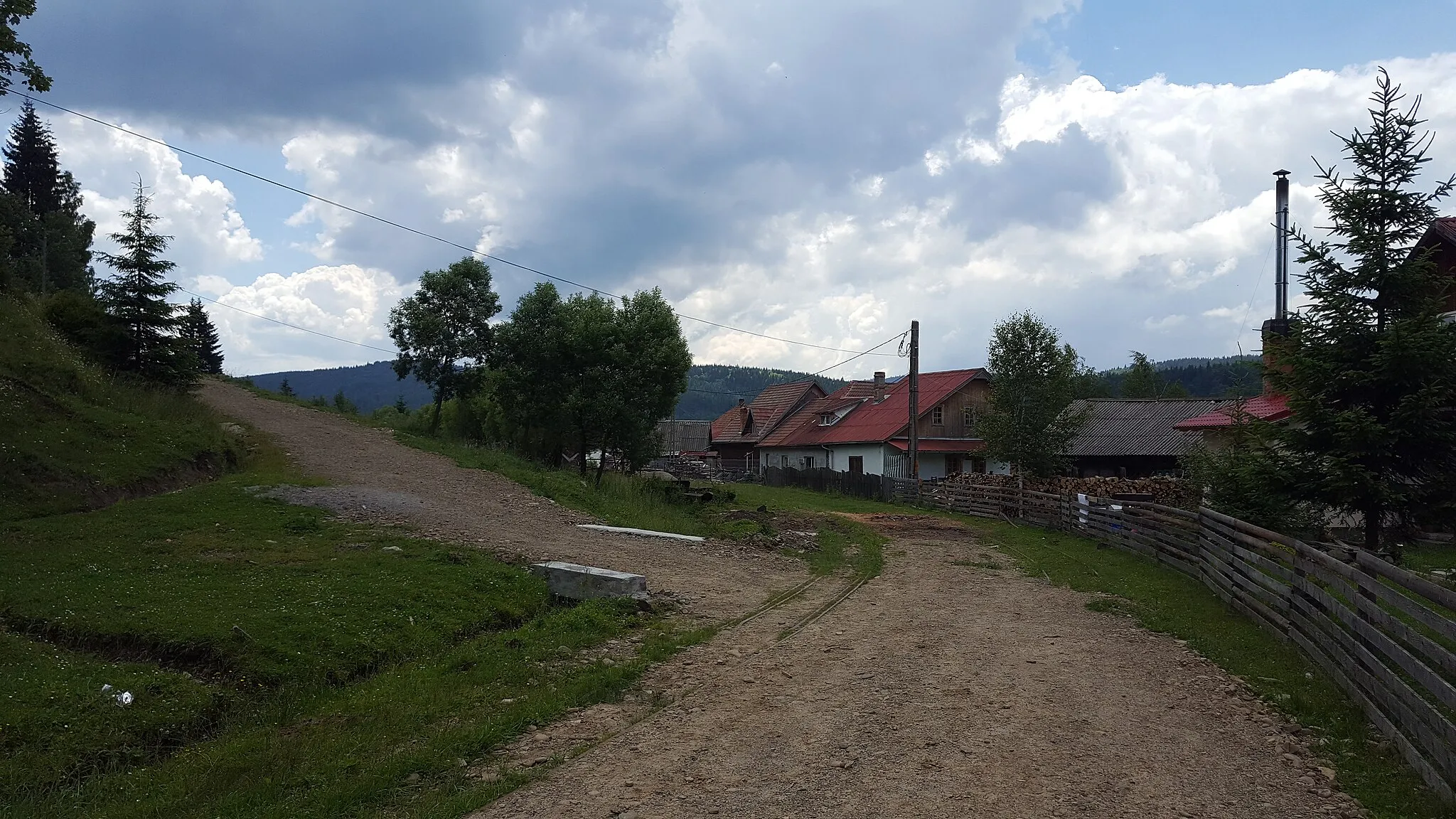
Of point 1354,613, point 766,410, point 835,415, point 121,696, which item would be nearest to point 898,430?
point 835,415

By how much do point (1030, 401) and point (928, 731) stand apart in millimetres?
29859

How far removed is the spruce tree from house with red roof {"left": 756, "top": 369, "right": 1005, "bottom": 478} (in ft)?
93.7

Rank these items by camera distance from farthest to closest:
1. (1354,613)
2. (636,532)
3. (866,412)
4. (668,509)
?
(866,412) < (668,509) < (636,532) < (1354,613)

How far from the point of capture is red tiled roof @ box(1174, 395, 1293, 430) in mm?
16205

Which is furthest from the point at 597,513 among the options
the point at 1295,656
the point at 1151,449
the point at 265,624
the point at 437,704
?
the point at 1151,449

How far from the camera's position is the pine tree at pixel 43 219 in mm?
40438

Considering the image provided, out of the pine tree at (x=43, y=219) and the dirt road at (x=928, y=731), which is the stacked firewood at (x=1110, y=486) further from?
the pine tree at (x=43, y=219)

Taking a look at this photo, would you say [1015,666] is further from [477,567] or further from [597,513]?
[597,513]

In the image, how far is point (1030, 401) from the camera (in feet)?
111

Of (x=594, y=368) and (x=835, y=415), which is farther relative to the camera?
(x=835, y=415)

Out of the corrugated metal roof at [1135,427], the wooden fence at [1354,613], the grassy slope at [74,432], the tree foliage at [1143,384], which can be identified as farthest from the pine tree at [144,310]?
the tree foliage at [1143,384]

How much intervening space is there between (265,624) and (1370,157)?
549 inches

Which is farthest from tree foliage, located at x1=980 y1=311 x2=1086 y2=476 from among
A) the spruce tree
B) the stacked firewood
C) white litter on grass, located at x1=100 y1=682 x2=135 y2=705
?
white litter on grass, located at x1=100 y1=682 x2=135 y2=705

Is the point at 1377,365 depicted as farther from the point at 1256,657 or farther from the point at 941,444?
the point at 941,444
